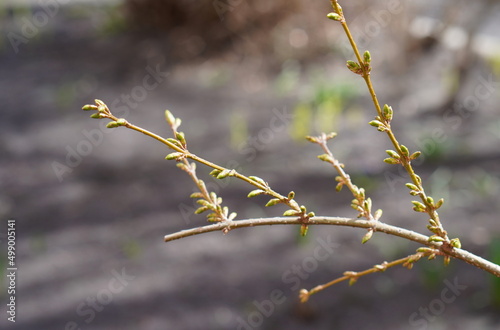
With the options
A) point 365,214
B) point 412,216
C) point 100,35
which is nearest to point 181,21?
point 100,35

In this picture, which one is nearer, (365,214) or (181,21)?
(365,214)

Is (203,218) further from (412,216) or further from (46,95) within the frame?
(46,95)

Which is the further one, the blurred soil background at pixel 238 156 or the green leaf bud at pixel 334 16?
the blurred soil background at pixel 238 156

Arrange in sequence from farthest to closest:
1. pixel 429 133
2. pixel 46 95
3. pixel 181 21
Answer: pixel 181 21 → pixel 46 95 → pixel 429 133

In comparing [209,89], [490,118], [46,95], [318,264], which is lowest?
[318,264]

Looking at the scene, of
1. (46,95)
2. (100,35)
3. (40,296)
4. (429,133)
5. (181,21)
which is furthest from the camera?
(100,35)

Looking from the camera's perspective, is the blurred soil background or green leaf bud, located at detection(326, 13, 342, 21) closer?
green leaf bud, located at detection(326, 13, 342, 21)

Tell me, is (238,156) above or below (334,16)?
above

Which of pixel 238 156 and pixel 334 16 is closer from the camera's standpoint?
pixel 334 16
